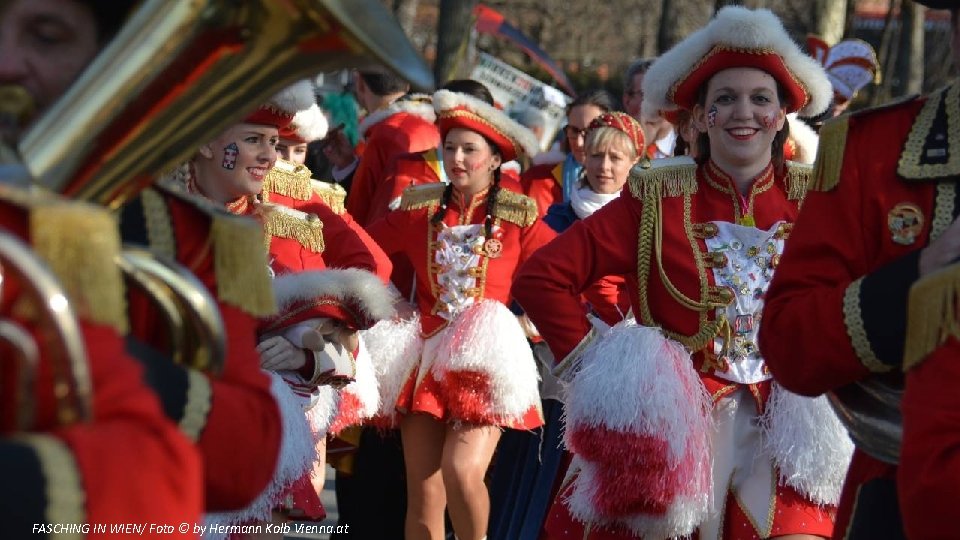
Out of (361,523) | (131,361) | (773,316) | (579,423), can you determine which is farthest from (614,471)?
(361,523)

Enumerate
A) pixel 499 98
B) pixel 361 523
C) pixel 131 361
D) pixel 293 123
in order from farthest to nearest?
1. pixel 499 98
2. pixel 361 523
3. pixel 293 123
4. pixel 131 361

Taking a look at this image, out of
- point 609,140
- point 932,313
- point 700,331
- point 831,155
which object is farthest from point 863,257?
point 609,140

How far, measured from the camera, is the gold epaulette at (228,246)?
9.23ft

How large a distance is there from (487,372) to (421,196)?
1.04 m

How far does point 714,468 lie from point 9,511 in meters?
3.17

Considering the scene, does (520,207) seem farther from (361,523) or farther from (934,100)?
(934,100)

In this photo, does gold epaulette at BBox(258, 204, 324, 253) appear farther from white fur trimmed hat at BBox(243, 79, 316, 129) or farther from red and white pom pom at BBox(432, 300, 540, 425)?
red and white pom pom at BBox(432, 300, 540, 425)

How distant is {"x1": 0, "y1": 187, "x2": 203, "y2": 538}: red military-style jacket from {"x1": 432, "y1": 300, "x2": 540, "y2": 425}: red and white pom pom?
4.68 metres

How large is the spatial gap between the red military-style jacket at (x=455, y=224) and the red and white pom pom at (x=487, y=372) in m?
0.29

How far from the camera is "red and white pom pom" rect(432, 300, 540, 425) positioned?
23.1ft

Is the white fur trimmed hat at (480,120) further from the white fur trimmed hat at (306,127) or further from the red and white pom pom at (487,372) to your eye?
the red and white pom pom at (487,372)

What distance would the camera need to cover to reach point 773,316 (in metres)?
3.35

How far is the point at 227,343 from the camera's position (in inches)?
109

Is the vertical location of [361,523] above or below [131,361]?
below
